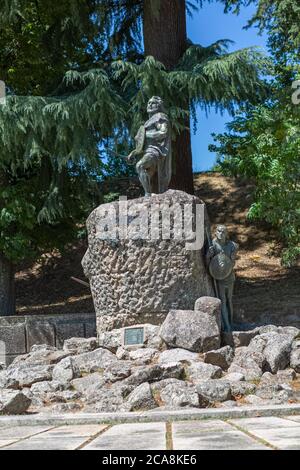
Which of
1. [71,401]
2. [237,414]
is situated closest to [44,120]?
[71,401]

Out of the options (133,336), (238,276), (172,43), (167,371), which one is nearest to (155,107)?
(133,336)

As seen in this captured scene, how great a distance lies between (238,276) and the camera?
15086mm

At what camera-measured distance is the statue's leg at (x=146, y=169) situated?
8938 millimetres

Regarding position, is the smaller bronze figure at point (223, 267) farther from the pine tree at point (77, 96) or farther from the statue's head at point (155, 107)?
the pine tree at point (77, 96)

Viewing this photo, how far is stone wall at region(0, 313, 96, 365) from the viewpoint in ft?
35.6

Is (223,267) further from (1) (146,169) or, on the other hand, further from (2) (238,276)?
(2) (238,276)

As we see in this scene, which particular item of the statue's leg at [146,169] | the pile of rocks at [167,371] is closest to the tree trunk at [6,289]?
the pile of rocks at [167,371]

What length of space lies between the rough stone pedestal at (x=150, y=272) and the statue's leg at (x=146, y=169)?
549 mm

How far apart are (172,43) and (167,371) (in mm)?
8574

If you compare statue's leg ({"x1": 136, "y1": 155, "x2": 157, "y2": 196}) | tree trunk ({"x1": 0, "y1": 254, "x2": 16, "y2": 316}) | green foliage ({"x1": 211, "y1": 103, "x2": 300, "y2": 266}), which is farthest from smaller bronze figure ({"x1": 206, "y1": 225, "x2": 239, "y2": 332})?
tree trunk ({"x1": 0, "y1": 254, "x2": 16, "y2": 316})

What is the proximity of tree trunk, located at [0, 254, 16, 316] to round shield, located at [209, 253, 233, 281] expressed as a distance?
5.74m

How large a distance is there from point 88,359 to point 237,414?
3.11 metres

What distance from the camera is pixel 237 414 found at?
4.93 m

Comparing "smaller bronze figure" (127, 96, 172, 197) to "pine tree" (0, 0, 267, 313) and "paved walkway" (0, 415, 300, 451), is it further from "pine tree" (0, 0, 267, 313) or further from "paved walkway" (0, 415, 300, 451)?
"paved walkway" (0, 415, 300, 451)
